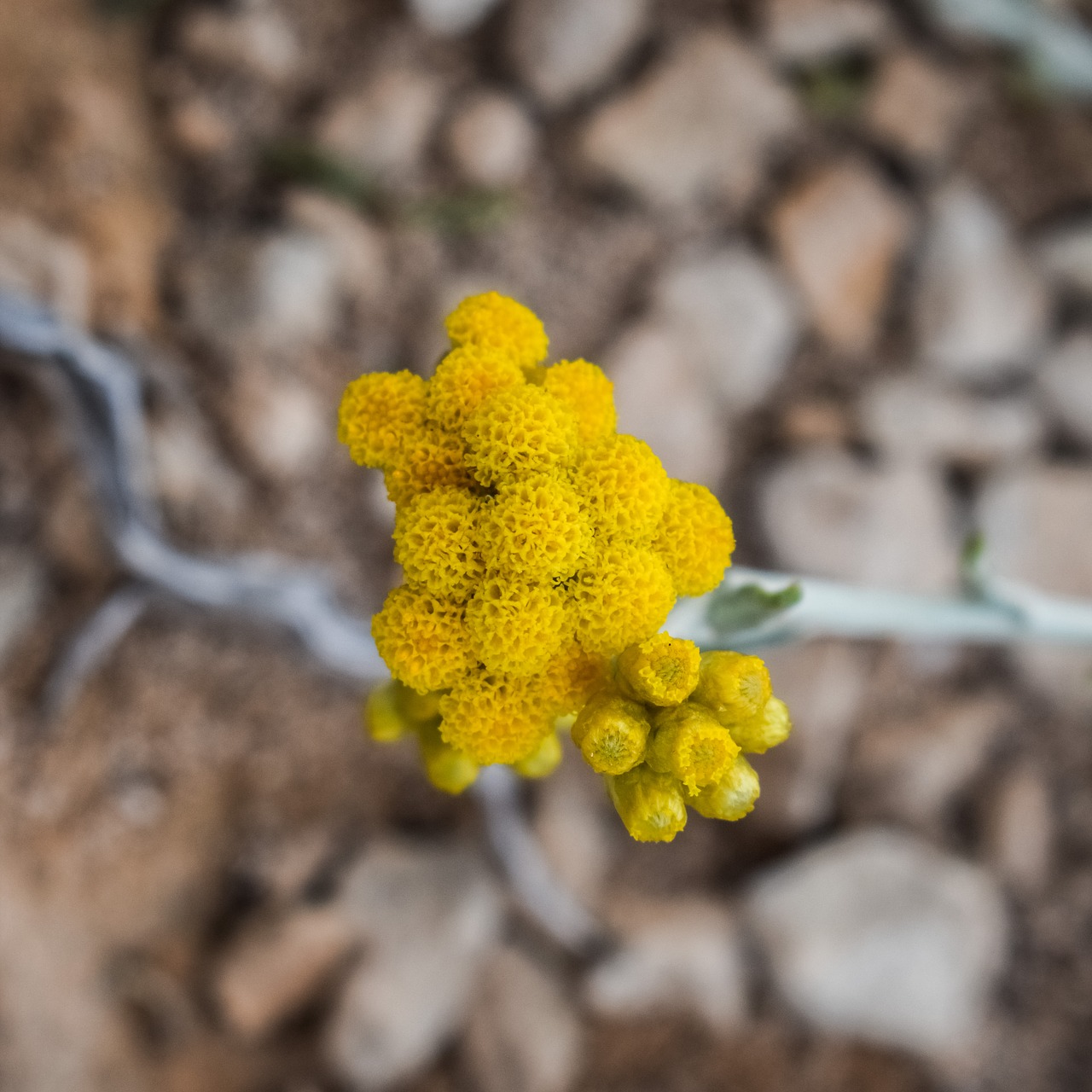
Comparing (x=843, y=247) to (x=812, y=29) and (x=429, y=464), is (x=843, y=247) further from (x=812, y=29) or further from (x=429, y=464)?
(x=429, y=464)

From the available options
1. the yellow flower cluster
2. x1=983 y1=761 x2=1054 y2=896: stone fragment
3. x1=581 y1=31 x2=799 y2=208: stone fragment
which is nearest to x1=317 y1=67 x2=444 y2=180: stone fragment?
x1=581 y1=31 x2=799 y2=208: stone fragment

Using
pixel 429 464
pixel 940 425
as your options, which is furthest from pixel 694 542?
pixel 940 425

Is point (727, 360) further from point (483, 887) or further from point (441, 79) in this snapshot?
point (483, 887)

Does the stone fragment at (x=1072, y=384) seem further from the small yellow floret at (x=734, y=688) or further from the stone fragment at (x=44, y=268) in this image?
the stone fragment at (x=44, y=268)

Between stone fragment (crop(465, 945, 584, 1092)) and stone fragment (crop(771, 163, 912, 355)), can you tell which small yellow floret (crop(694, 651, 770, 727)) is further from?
stone fragment (crop(771, 163, 912, 355))

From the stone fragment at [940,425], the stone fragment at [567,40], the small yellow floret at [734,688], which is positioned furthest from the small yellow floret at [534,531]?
the stone fragment at [567,40]

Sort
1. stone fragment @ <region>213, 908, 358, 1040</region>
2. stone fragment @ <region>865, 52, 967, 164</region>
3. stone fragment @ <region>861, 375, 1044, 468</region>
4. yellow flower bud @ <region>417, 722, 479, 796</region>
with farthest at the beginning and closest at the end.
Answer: stone fragment @ <region>865, 52, 967, 164</region>
stone fragment @ <region>861, 375, 1044, 468</region>
stone fragment @ <region>213, 908, 358, 1040</region>
yellow flower bud @ <region>417, 722, 479, 796</region>

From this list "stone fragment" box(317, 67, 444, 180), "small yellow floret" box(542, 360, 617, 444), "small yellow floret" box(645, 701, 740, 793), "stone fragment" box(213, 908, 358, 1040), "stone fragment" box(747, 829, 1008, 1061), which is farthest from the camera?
"stone fragment" box(317, 67, 444, 180)
